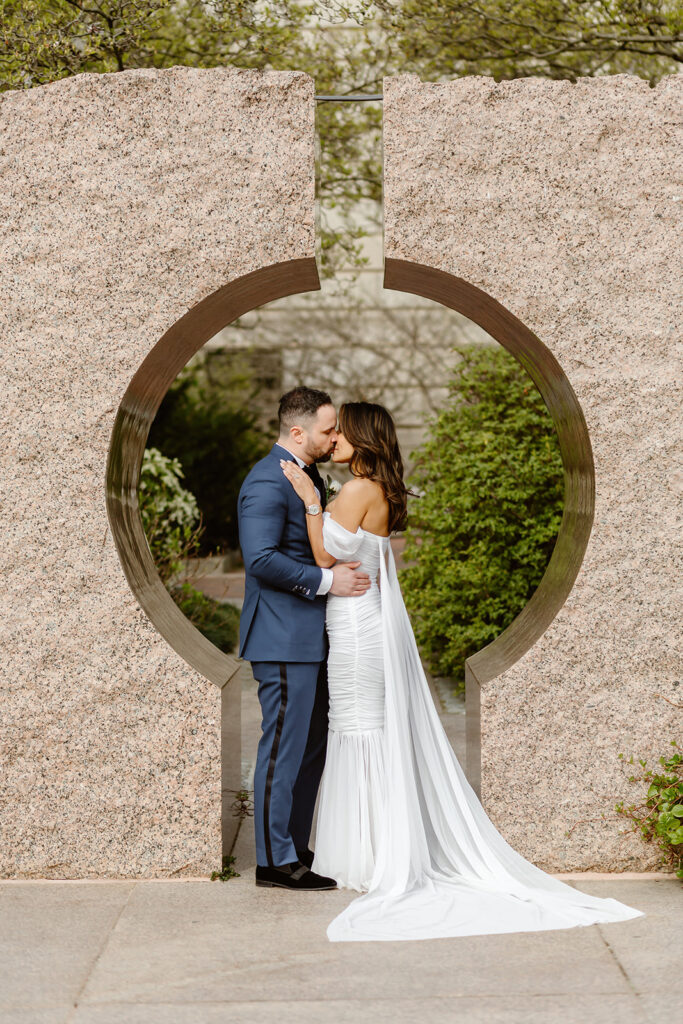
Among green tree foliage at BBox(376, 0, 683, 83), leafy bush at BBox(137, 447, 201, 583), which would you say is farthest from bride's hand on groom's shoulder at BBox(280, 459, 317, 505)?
green tree foliage at BBox(376, 0, 683, 83)

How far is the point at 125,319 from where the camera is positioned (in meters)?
4.34

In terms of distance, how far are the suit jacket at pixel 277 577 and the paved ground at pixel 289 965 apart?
36.9 inches

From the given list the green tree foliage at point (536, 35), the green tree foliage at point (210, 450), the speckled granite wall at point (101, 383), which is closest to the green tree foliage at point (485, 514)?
the green tree foliage at point (536, 35)

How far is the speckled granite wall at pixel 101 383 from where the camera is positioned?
4297mm

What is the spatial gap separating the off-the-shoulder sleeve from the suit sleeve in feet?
0.33

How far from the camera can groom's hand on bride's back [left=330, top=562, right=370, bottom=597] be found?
434 cm

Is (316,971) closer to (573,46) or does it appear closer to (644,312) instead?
(644,312)

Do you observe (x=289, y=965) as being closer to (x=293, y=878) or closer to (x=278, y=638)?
(x=293, y=878)

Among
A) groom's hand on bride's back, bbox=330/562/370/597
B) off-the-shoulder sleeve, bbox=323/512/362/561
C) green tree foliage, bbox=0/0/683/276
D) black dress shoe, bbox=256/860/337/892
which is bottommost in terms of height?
black dress shoe, bbox=256/860/337/892

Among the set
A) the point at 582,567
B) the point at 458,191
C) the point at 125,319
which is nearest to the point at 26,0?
the point at 125,319

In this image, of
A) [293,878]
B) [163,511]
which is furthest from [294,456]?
[163,511]

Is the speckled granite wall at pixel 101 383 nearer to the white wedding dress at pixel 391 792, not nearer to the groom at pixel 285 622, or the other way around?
the groom at pixel 285 622

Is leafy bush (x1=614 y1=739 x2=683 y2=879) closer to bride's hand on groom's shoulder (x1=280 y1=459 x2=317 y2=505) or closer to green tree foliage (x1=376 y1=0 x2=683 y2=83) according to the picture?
bride's hand on groom's shoulder (x1=280 y1=459 x2=317 y2=505)

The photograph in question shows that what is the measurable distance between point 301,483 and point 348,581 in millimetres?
428
